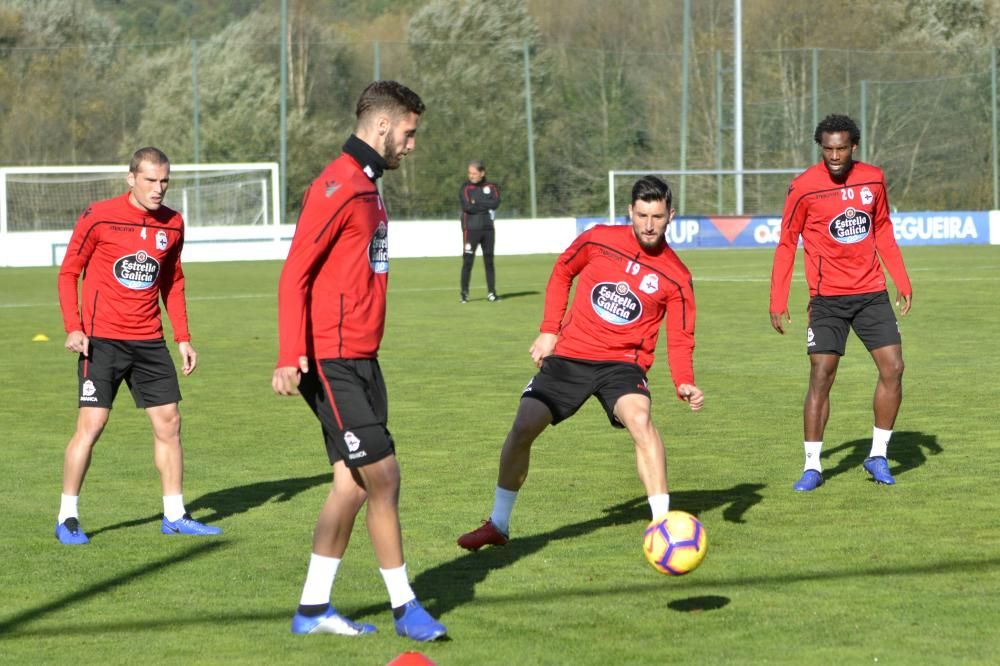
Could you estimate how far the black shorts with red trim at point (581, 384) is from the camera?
7.22 m

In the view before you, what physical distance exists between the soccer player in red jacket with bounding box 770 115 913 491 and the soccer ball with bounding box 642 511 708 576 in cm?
288

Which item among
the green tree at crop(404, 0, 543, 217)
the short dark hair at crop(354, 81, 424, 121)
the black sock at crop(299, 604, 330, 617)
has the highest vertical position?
the green tree at crop(404, 0, 543, 217)

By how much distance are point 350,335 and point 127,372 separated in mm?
2775

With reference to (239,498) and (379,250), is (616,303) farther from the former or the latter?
(239,498)

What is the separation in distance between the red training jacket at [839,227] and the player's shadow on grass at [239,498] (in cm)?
309

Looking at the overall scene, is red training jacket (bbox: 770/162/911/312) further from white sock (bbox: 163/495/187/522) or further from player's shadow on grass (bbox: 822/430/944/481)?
white sock (bbox: 163/495/187/522)

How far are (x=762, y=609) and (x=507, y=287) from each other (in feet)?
72.3

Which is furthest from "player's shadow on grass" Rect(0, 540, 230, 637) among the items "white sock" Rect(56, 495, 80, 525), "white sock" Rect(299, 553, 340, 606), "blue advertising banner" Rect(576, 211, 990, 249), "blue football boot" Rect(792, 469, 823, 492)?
"blue advertising banner" Rect(576, 211, 990, 249)

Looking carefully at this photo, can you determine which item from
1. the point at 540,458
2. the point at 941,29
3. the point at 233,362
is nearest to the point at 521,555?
the point at 540,458

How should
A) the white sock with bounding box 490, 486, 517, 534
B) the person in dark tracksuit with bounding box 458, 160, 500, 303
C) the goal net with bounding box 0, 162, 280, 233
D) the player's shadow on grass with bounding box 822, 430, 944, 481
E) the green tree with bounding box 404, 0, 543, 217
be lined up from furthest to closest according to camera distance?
1. the green tree with bounding box 404, 0, 543, 217
2. the goal net with bounding box 0, 162, 280, 233
3. the person in dark tracksuit with bounding box 458, 160, 500, 303
4. the player's shadow on grass with bounding box 822, 430, 944, 481
5. the white sock with bounding box 490, 486, 517, 534

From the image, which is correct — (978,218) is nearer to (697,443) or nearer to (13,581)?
(697,443)

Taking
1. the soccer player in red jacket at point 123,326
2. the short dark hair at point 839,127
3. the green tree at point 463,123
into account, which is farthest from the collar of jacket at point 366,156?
the green tree at point 463,123

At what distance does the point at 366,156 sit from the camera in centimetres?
565

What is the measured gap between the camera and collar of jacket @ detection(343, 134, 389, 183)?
5.65m
